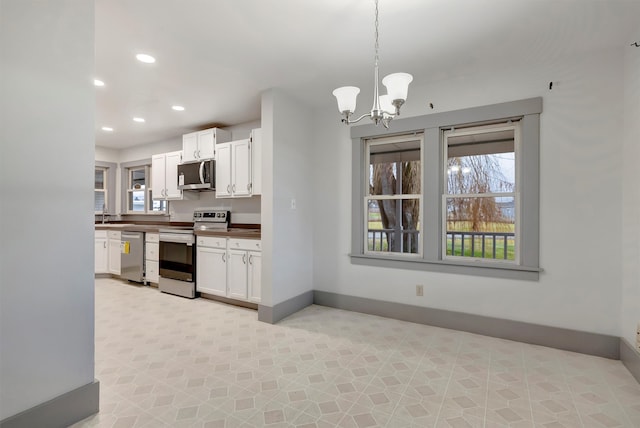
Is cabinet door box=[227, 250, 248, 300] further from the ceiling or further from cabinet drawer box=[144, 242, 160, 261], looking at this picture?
the ceiling

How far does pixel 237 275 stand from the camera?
3799 millimetres

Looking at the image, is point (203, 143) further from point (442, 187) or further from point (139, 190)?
point (442, 187)

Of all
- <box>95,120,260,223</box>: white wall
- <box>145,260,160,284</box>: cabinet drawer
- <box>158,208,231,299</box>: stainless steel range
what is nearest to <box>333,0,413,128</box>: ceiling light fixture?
<box>95,120,260,223</box>: white wall

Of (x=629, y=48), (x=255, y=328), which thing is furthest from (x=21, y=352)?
(x=629, y=48)

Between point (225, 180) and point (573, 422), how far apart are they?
4.12 meters

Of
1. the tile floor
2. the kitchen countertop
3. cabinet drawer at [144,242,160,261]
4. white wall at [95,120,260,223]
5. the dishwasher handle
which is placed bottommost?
the tile floor

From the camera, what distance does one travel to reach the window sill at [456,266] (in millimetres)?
2816

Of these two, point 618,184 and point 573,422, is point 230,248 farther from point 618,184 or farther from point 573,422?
point 618,184

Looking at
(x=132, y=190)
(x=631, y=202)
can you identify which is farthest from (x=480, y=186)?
(x=132, y=190)

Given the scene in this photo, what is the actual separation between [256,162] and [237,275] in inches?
57.2

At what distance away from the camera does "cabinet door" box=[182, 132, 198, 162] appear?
4.66 metres

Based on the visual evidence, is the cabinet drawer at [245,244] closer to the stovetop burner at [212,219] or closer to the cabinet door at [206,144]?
the stovetop burner at [212,219]

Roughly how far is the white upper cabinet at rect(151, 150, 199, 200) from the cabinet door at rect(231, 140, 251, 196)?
50.0 inches

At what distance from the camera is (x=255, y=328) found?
317cm
